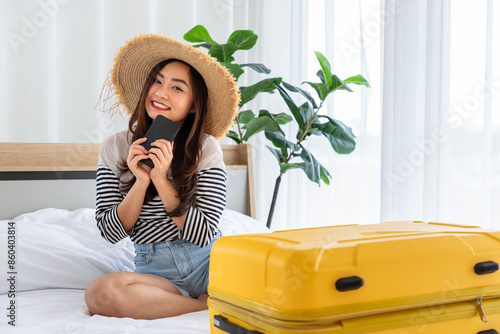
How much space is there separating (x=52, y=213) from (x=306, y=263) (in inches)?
44.7

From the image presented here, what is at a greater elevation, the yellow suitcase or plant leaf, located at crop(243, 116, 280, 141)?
plant leaf, located at crop(243, 116, 280, 141)

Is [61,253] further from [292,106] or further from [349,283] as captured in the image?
[292,106]

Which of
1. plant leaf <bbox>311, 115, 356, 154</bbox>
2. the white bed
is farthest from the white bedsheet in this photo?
plant leaf <bbox>311, 115, 356, 154</bbox>

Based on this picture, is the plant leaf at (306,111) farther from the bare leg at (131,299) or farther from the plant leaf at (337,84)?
the bare leg at (131,299)

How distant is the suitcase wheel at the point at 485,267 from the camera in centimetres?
88

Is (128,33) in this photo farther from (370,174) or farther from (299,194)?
(370,174)

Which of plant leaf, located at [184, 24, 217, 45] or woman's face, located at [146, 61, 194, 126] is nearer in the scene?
woman's face, located at [146, 61, 194, 126]

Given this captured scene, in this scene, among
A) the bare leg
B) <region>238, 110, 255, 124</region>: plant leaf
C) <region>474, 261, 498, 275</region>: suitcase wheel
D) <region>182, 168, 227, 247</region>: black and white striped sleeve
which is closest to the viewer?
<region>474, 261, 498, 275</region>: suitcase wheel

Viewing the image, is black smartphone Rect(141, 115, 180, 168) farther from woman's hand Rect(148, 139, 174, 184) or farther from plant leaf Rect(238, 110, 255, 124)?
plant leaf Rect(238, 110, 255, 124)

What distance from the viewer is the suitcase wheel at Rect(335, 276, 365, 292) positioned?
775 mm

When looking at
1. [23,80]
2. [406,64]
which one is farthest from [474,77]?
[23,80]

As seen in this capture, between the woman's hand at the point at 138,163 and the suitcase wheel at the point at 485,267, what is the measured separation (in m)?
0.72

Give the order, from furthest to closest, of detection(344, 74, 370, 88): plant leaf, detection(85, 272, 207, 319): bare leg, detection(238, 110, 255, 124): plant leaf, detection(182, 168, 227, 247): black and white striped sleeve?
1. detection(238, 110, 255, 124): plant leaf
2. detection(344, 74, 370, 88): plant leaf
3. detection(182, 168, 227, 247): black and white striped sleeve
4. detection(85, 272, 207, 319): bare leg

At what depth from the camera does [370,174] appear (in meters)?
2.20
